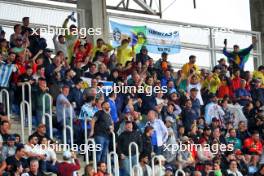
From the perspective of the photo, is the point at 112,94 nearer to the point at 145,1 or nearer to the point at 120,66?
the point at 120,66

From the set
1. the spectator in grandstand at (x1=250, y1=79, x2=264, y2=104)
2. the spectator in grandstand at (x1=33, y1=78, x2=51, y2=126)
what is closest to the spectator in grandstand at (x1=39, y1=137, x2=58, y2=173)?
the spectator in grandstand at (x1=33, y1=78, x2=51, y2=126)

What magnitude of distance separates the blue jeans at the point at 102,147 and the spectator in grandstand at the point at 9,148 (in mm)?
2349

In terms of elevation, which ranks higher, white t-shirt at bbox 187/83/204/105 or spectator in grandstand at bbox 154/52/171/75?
spectator in grandstand at bbox 154/52/171/75

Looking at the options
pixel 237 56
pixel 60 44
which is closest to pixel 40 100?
pixel 60 44

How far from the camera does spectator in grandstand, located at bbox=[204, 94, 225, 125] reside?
89.7 feet

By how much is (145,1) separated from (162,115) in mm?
10045

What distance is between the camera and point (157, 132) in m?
24.9

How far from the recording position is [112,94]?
80.8 ft

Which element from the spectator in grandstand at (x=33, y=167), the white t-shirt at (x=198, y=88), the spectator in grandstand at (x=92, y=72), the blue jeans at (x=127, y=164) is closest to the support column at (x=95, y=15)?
the white t-shirt at (x=198, y=88)

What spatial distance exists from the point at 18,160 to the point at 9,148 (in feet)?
1.76

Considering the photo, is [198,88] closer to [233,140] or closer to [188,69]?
[188,69]

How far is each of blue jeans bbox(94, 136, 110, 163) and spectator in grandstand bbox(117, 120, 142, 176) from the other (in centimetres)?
34

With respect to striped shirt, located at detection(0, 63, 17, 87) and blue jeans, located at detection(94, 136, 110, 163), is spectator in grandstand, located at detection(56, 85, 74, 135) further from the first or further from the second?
striped shirt, located at detection(0, 63, 17, 87)

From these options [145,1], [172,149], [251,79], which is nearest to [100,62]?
[172,149]
